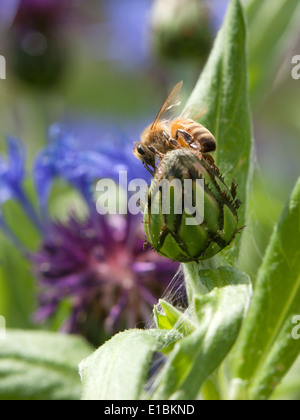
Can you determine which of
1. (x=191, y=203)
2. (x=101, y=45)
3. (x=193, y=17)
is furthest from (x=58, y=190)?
(x=191, y=203)

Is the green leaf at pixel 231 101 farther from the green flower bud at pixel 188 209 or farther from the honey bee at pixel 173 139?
the green flower bud at pixel 188 209

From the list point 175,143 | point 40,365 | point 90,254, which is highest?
point 175,143

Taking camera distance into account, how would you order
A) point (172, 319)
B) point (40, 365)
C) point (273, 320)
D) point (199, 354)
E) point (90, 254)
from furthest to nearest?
point (90, 254) → point (40, 365) → point (273, 320) → point (172, 319) → point (199, 354)

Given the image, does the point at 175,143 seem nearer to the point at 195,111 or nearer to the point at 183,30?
the point at 195,111

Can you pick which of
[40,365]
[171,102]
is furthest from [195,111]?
[40,365]

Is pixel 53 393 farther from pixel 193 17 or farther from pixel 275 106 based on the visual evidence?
pixel 275 106
